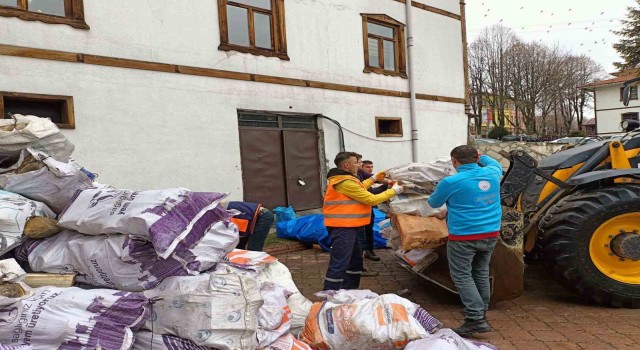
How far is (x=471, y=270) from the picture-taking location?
3.89 metres

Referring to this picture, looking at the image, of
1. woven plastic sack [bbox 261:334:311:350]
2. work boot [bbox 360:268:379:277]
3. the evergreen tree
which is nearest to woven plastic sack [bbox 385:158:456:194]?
work boot [bbox 360:268:379:277]

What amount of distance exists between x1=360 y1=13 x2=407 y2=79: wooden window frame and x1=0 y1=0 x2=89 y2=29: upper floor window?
5.93m

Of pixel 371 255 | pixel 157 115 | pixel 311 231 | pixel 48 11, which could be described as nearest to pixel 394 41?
pixel 311 231

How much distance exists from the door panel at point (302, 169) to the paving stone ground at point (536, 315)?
3969 millimetres

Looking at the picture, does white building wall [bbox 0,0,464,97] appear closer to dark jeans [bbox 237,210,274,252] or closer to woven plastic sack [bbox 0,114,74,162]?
woven plastic sack [bbox 0,114,74,162]

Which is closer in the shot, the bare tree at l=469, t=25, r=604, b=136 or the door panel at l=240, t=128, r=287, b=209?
the door panel at l=240, t=128, r=287, b=209

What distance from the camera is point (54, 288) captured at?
278 centimetres

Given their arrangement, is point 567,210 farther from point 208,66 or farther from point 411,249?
point 208,66

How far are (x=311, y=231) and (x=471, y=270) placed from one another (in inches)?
157

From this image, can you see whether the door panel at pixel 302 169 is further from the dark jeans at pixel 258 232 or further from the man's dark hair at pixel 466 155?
the man's dark hair at pixel 466 155

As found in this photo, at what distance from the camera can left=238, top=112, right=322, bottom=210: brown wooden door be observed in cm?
908

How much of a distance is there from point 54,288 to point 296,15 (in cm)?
802


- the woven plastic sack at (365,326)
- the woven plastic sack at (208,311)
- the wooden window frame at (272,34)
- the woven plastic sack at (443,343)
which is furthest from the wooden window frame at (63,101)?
the woven plastic sack at (443,343)

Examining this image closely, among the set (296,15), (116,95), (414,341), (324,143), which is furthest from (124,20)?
(414,341)
